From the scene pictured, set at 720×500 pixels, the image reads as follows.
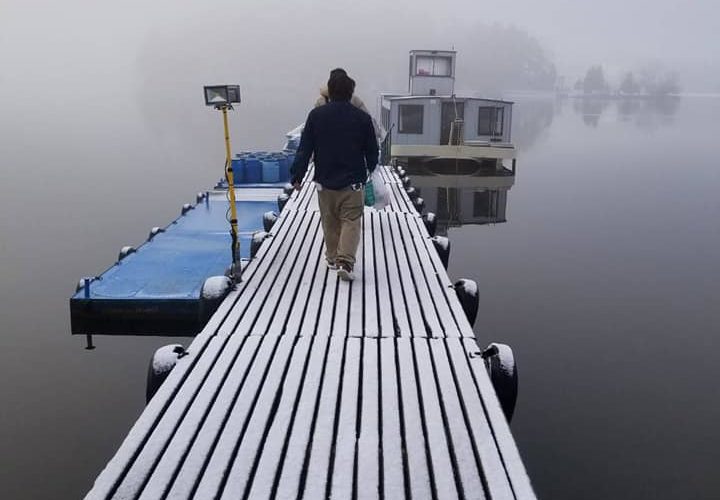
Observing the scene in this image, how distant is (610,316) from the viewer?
12.5 meters

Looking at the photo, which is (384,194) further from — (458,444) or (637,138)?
(637,138)

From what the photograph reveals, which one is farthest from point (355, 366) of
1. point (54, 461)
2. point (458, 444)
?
point (54, 461)

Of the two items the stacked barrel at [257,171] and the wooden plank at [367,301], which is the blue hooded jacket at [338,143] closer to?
the wooden plank at [367,301]

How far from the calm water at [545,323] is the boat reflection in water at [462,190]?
860mm

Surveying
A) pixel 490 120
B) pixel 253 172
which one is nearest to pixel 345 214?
pixel 253 172

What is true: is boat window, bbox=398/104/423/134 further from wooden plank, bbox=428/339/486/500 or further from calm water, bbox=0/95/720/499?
wooden plank, bbox=428/339/486/500

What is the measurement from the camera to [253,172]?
63.4 feet

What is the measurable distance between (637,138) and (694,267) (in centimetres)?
4151

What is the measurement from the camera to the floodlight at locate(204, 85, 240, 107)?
684 cm

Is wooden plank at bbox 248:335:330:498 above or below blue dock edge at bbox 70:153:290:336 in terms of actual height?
above

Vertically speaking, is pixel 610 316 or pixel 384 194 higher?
pixel 384 194

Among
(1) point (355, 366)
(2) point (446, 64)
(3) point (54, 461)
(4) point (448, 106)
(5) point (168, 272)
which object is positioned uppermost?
(2) point (446, 64)

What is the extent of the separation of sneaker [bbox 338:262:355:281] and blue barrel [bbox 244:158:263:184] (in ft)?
42.3

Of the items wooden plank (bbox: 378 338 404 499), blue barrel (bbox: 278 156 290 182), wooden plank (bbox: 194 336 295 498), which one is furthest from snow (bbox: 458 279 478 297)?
blue barrel (bbox: 278 156 290 182)
